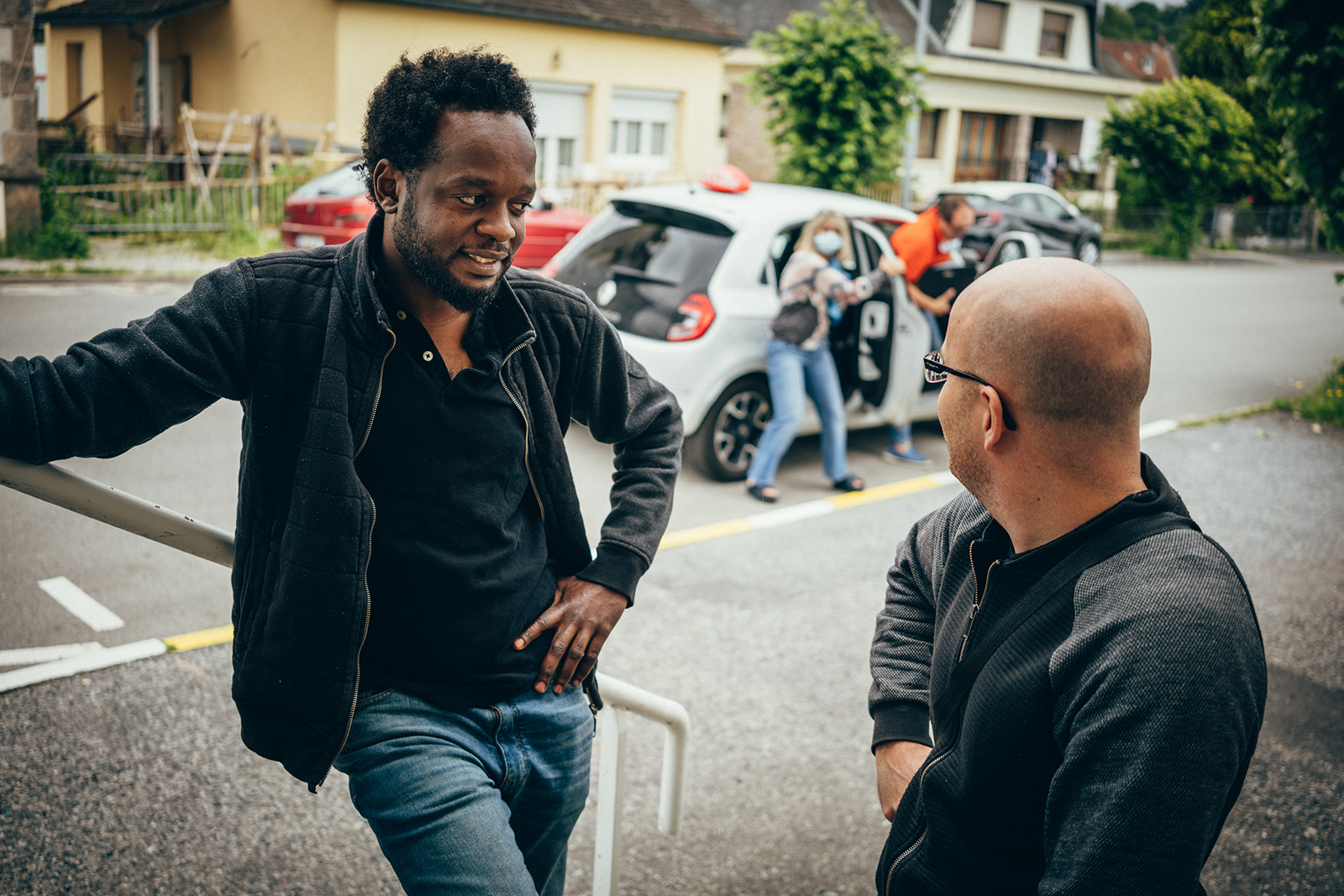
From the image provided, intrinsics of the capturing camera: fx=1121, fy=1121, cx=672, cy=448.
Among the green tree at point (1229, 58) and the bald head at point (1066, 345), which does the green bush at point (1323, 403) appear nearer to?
the bald head at point (1066, 345)

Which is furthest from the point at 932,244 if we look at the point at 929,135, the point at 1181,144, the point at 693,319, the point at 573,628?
the point at 929,135

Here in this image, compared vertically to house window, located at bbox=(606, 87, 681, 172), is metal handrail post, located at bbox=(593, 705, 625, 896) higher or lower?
lower

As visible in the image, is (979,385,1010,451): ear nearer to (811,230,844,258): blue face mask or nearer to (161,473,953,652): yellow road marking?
(161,473,953,652): yellow road marking

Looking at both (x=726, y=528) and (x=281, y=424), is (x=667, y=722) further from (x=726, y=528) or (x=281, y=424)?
(x=726, y=528)

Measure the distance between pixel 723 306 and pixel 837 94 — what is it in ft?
49.2

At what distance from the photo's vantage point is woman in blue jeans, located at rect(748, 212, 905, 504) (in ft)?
21.4

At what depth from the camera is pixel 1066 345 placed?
1462mm

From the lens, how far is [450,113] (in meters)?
1.88

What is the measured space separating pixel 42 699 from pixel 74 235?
12.0m

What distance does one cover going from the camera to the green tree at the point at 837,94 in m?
19.8

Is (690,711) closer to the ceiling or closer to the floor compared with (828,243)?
closer to the floor

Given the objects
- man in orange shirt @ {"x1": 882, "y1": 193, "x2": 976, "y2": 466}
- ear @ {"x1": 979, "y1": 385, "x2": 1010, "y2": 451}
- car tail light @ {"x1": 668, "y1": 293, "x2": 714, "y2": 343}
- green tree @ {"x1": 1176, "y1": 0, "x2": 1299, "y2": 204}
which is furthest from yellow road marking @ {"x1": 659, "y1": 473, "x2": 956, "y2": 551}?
green tree @ {"x1": 1176, "y1": 0, "x2": 1299, "y2": 204}

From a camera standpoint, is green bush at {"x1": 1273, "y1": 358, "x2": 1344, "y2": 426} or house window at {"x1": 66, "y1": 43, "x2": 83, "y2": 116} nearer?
green bush at {"x1": 1273, "y1": 358, "x2": 1344, "y2": 426}

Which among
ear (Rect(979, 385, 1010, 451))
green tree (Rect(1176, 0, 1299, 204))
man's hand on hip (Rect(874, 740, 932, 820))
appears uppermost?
green tree (Rect(1176, 0, 1299, 204))
